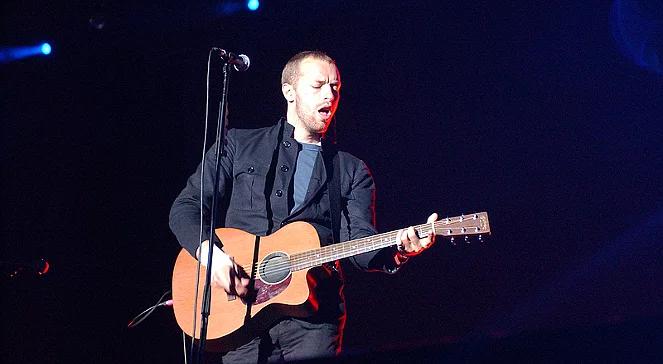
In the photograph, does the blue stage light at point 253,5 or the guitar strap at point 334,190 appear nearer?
the guitar strap at point 334,190

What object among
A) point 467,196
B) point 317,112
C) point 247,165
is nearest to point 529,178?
point 467,196

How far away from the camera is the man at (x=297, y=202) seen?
325cm

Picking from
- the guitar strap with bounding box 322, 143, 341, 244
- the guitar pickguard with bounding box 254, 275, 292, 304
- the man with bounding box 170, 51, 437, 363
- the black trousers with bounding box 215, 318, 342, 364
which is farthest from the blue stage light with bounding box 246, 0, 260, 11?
the black trousers with bounding box 215, 318, 342, 364

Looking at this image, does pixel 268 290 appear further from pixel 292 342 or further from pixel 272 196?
pixel 272 196

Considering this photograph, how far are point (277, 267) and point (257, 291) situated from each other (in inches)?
6.3

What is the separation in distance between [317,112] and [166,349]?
2557 mm

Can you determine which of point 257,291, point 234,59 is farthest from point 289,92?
point 257,291

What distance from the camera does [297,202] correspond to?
11.8ft

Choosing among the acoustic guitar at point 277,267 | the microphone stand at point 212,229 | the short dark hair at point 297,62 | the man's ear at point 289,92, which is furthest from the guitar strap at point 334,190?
the microphone stand at point 212,229

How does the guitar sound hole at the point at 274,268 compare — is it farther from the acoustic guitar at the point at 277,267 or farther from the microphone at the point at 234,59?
the microphone at the point at 234,59

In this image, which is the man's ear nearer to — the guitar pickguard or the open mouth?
the open mouth

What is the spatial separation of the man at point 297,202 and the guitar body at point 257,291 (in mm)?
62

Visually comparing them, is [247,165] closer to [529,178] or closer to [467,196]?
[467,196]

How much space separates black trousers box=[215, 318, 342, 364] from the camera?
3.21 m
